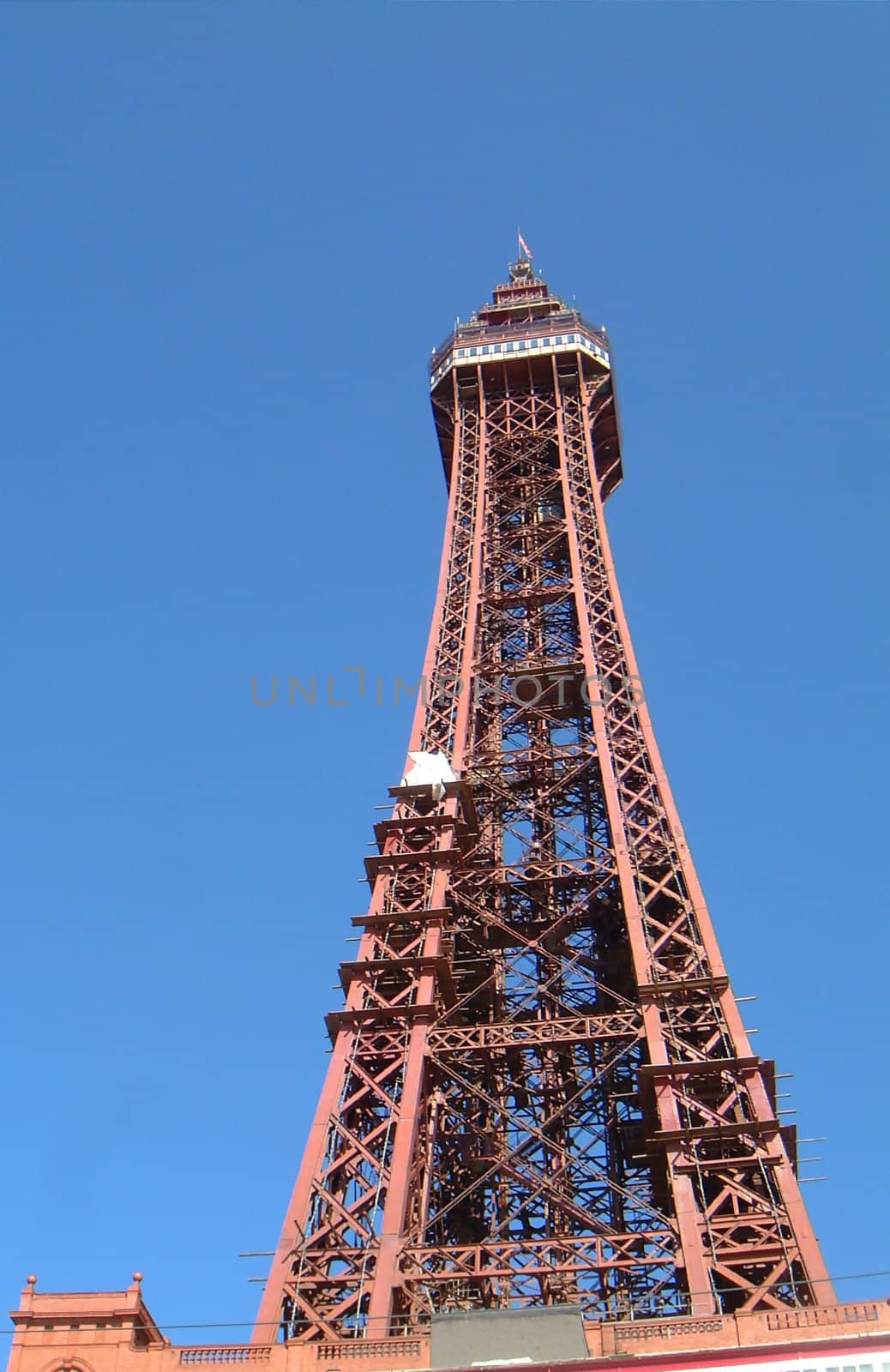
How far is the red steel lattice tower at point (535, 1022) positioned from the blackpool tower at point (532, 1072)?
99mm

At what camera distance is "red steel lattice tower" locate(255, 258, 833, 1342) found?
1631 inches

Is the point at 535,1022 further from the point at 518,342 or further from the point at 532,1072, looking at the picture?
the point at 518,342

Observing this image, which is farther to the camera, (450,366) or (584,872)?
(450,366)

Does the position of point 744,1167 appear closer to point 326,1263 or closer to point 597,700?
point 326,1263

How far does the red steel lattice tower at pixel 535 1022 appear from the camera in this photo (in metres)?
41.4

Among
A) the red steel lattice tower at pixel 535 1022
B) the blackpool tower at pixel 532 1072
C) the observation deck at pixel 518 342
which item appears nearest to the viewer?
the blackpool tower at pixel 532 1072

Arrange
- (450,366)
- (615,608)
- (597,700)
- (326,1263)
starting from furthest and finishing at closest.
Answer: (450,366) → (615,608) → (597,700) → (326,1263)

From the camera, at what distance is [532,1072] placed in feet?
170

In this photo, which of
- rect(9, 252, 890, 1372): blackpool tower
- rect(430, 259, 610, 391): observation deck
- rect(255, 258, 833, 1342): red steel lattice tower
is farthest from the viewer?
rect(430, 259, 610, 391): observation deck

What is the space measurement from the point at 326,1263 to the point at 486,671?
82.8 feet

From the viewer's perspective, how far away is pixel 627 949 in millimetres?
52688

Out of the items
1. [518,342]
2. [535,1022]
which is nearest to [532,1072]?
[535,1022]

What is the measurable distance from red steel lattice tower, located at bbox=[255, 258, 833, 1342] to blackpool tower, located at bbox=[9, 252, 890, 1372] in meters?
0.10

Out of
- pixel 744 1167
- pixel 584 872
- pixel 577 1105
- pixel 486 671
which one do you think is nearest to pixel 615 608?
pixel 486 671
